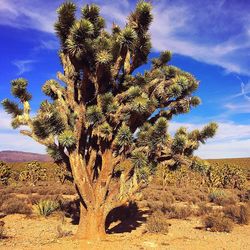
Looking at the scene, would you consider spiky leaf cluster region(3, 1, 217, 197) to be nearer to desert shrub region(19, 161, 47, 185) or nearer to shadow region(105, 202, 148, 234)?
shadow region(105, 202, 148, 234)

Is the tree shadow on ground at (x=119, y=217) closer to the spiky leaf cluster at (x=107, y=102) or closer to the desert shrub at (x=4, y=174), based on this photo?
the spiky leaf cluster at (x=107, y=102)

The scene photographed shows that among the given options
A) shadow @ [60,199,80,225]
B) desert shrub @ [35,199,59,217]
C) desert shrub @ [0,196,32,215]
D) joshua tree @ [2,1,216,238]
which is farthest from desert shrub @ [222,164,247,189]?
joshua tree @ [2,1,216,238]

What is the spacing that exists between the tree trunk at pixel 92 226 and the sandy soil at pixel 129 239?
10.3 inches

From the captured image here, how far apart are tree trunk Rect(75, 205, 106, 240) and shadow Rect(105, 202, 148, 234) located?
1543 mm

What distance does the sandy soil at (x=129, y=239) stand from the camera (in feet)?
25.2

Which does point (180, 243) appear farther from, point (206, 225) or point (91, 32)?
point (91, 32)

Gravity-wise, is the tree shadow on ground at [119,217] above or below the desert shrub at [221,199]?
below

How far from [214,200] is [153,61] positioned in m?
9.35

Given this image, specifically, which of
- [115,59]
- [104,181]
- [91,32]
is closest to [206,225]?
[104,181]

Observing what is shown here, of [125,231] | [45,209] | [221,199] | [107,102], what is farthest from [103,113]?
[221,199]

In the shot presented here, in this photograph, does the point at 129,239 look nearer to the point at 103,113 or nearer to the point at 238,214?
the point at 103,113

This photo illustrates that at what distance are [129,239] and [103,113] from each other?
3.25 meters

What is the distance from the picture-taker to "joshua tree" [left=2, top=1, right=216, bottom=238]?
27.2 feet

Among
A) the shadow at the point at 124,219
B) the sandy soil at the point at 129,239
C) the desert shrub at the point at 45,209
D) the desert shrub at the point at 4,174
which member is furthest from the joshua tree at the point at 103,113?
the desert shrub at the point at 4,174
